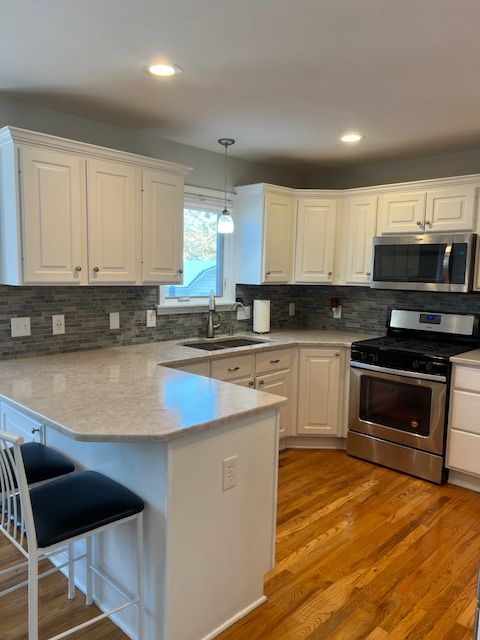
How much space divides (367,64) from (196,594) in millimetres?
2357

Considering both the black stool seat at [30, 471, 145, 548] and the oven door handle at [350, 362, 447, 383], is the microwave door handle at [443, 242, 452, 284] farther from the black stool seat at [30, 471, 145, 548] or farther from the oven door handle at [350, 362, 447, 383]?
the black stool seat at [30, 471, 145, 548]

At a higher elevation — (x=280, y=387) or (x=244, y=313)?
(x=244, y=313)

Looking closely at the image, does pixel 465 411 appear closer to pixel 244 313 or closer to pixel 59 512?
pixel 244 313

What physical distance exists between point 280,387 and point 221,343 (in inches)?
22.8

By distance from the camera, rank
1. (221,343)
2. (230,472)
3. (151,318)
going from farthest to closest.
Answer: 1. (221,343)
2. (151,318)
3. (230,472)

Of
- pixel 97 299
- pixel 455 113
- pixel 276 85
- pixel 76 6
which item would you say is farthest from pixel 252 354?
pixel 76 6

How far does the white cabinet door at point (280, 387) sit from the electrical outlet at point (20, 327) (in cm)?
159

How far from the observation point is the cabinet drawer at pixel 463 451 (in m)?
3.11

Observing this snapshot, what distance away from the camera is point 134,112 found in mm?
2867

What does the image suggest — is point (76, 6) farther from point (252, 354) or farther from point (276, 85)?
point (252, 354)

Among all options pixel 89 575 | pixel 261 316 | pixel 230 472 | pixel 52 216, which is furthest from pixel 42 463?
pixel 261 316

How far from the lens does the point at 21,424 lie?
7.64 ft

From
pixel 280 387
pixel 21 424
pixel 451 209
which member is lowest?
pixel 280 387

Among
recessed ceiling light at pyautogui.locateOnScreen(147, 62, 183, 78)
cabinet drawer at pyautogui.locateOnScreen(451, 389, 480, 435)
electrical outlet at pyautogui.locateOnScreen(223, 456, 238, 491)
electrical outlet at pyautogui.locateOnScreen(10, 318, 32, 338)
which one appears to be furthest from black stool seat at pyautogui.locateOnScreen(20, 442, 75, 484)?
cabinet drawer at pyautogui.locateOnScreen(451, 389, 480, 435)
